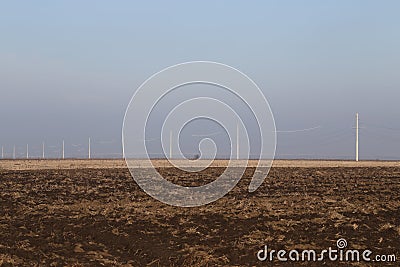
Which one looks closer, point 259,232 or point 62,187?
point 259,232

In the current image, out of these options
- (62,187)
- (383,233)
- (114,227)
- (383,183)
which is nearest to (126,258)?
(114,227)

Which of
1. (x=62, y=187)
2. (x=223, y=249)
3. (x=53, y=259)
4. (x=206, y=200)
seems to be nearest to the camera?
(x=53, y=259)

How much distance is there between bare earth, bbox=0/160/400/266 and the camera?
15680mm

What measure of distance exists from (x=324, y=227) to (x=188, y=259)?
5.42 m

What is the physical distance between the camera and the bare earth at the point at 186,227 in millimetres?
15680

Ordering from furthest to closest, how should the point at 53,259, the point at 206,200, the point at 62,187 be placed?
1. the point at 62,187
2. the point at 206,200
3. the point at 53,259

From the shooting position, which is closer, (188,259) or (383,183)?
(188,259)

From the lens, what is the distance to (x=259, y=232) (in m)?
18.1

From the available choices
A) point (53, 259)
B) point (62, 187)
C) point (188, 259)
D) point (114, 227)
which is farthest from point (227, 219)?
point (62, 187)

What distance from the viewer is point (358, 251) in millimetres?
15680

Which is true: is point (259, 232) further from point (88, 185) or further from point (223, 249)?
point (88, 185)

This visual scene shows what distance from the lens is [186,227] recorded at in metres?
19.3

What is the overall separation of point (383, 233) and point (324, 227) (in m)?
1.86

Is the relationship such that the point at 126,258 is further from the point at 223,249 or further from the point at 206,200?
the point at 206,200
